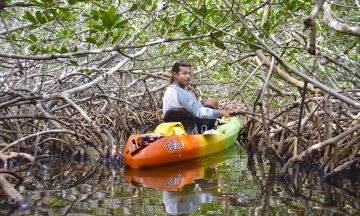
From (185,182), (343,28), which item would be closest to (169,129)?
(185,182)

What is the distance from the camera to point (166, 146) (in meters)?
4.98

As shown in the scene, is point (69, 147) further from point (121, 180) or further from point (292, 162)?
point (292, 162)

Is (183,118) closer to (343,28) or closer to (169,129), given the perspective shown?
(169,129)

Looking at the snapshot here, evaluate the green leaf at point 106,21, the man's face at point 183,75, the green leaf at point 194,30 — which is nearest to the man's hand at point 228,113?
the man's face at point 183,75

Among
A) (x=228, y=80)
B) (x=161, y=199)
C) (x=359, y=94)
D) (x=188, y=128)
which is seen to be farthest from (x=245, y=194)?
(x=228, y=80)

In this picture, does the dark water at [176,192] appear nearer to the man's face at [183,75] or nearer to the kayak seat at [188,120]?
the kayak seat at [188,120]

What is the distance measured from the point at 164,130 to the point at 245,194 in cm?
185

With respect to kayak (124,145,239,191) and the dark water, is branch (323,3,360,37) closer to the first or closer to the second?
the dark water

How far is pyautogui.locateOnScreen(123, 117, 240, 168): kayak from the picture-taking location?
4.76 meters

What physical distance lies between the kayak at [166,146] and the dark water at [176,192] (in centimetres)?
12

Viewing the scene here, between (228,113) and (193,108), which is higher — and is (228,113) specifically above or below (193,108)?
below

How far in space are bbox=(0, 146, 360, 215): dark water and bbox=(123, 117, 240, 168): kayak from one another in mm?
120

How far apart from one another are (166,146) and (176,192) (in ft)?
4.79

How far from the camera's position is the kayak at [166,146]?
15.6 feet
